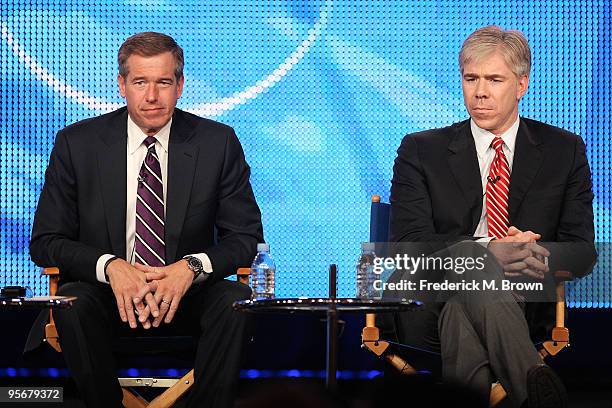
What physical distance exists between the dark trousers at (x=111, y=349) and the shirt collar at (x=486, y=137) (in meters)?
1.18

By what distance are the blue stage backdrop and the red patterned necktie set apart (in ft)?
3.52

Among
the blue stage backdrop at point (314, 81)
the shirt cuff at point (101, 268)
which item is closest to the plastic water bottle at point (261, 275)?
the shirt cuff at point (101, 268)

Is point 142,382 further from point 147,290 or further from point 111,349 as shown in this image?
point 147,290

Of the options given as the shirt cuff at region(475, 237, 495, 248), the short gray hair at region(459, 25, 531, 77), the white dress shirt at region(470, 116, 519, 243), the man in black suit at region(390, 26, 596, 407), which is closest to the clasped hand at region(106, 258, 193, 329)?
the man in black suit at region(390, 26, 596, 407)

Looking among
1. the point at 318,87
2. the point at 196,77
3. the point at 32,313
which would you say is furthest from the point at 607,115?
the point at 32,313

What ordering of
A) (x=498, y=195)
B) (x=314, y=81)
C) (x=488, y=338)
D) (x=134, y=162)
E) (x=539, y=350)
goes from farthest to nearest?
(x=314, y=81) → (x=134, y=162) → (x=498, y=195) → (x=539, y=350) → (x=488, y=338)

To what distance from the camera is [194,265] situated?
3668 mm

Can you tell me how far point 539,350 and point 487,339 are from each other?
1.61 feet

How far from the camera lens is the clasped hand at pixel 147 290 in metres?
3.50

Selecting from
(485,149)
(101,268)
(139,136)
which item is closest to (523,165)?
(485,149)

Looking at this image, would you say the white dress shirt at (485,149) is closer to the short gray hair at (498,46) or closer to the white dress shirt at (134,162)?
the short gray hair at (498,46)

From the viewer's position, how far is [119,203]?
391 cm

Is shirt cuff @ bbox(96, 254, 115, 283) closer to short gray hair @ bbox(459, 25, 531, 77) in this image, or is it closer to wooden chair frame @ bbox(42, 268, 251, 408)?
wooden chair frame @ bbox(42, 268, 251, 408)

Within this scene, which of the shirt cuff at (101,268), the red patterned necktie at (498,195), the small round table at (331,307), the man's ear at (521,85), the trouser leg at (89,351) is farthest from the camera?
the man's ear at (521,85)
